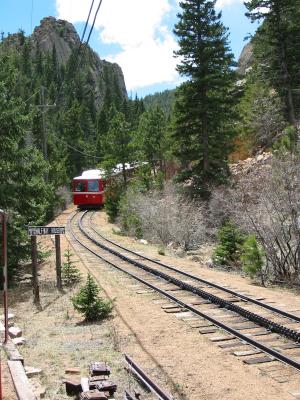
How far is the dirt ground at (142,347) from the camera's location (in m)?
7.18

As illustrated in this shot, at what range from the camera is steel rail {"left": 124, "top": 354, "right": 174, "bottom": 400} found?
668 cm

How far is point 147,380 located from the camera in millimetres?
7277

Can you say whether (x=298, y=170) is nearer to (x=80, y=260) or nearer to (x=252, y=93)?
(x=80, y=260)

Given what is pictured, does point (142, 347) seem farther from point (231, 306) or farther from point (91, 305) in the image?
point (231, 306)

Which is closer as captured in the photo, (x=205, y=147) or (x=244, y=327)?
(x=244, y=327)

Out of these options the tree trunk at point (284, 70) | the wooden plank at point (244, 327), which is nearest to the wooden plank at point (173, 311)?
the wooden plank at point (244, 327)

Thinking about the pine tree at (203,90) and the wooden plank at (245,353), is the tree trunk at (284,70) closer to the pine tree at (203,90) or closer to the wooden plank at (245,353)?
the pine tree at (203,90)

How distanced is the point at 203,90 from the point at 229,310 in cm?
2342

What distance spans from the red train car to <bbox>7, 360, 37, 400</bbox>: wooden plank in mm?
40300

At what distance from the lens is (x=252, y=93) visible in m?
43.3

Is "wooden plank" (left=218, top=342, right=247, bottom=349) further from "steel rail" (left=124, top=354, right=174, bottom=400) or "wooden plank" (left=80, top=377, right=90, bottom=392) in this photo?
"wooden plank" (left=80, top=377, right=90, bottom=392)

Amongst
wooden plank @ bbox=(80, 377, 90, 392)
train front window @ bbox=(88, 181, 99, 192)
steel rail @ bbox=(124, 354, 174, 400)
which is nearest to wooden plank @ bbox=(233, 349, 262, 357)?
steel rail @ bbox=(124, 354, 174, 400)

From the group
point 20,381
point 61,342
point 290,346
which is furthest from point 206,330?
point 20,381

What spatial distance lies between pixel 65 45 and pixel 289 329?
19377 centimetres
